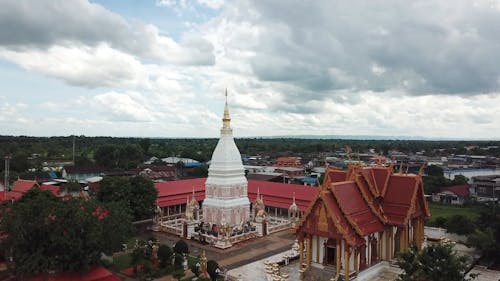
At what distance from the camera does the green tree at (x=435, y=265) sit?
1788 centimetres

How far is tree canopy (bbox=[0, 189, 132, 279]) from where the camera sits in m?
20.8

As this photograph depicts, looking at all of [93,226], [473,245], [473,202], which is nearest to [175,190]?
[93,226]

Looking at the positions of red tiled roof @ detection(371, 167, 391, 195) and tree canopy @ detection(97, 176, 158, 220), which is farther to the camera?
tree canopy @ detection(97, 176, 158, 220)

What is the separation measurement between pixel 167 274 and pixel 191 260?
3918 millimetres

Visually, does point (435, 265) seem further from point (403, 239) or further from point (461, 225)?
point (461, 225)

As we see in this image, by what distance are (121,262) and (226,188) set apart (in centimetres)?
1209

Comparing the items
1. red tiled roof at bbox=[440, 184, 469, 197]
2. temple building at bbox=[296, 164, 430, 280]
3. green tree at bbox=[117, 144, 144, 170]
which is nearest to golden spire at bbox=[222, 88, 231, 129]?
temple building at bbox=[296, 164, 430, 280]

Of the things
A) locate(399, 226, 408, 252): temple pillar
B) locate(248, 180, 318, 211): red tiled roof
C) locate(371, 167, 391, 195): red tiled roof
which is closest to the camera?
locate(399, 226, 408, 252): temple pillar

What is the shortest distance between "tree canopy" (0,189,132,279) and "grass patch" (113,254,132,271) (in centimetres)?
593

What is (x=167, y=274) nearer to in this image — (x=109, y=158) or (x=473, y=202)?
(x=473, y=202)

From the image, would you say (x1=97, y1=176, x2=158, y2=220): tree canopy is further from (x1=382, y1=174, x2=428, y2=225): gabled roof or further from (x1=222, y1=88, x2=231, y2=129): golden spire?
(x1=382, y1=174, x2=428, y2=225): gabled roof

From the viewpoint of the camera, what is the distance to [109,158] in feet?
309

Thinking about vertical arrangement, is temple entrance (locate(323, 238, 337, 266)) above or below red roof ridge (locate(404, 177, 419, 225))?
below

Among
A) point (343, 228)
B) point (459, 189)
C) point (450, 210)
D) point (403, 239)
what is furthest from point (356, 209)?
point (459, 189)
